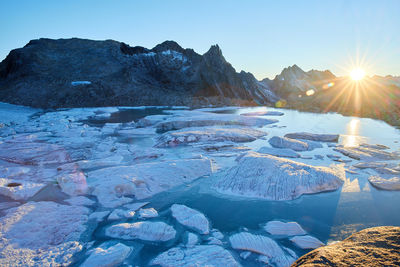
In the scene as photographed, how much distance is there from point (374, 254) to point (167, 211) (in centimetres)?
256

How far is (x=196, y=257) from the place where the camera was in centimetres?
229

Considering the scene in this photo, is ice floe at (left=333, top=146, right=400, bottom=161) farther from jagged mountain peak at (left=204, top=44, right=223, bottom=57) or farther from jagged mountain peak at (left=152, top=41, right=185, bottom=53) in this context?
jagged mountain peak at (left=152, top=41, right=185, bottom=53)

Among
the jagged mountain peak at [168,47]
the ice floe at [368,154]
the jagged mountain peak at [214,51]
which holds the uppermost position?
the jagged mountain peak at [168,47]

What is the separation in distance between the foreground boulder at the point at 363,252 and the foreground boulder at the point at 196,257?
879 mm

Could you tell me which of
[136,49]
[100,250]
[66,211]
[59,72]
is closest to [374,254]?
[100,250]

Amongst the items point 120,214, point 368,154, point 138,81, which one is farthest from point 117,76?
point 120,214

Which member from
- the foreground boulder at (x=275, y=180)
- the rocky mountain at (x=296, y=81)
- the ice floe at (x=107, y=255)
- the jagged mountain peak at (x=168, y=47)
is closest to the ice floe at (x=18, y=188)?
the ice floe at (x=107, y=255)

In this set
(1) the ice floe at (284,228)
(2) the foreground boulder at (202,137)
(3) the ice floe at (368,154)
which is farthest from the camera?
(2) the foreground boulder at (202,137)

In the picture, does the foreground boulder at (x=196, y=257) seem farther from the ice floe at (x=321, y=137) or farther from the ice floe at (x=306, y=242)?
the ice floe at (x=321, y=137)

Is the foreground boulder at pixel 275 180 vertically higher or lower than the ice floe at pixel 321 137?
lower

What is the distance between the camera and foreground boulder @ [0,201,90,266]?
2.28 metres

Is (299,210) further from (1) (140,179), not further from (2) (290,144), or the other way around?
(2) (290,144)

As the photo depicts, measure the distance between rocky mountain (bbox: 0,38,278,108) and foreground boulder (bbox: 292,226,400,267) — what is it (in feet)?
117

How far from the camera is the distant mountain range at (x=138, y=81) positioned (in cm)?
3023
